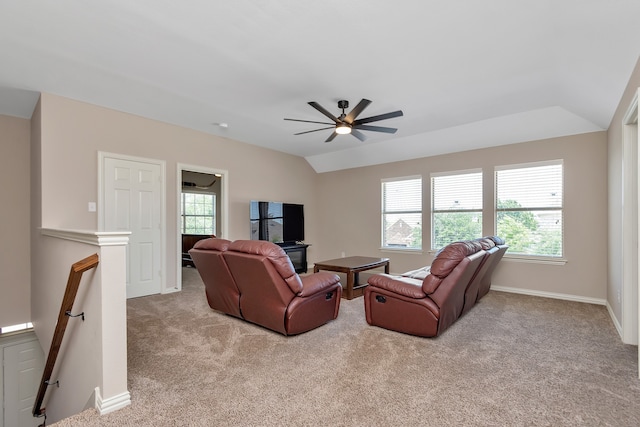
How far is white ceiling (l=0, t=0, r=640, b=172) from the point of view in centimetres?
236

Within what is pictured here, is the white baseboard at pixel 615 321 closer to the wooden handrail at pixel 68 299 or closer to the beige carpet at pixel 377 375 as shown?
the beige carpet at pixel 377 375

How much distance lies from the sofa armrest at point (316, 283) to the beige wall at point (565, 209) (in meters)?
3.19

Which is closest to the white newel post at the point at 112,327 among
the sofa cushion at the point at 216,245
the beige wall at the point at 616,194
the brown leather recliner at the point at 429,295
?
the sofa cushion at the point at 216,245

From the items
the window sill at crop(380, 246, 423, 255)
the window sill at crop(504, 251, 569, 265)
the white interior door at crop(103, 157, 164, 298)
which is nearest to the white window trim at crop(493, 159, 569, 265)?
the window sill at crop(504, 251, 569, 265)

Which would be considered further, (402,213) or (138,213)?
(402,213)

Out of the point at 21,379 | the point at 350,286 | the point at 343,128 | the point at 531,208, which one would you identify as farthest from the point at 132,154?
the point at 531,208

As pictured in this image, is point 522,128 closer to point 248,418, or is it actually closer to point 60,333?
point 248,418

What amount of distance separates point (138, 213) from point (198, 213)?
441 cm

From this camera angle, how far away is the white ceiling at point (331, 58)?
2.36 metres

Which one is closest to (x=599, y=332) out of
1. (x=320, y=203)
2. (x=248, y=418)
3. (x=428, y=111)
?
(x=428, y=111)

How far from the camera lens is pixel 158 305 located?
4277 mm

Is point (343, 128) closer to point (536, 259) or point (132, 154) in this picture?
point (132, 154)

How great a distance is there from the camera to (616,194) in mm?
3521

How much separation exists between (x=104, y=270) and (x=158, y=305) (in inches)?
103
